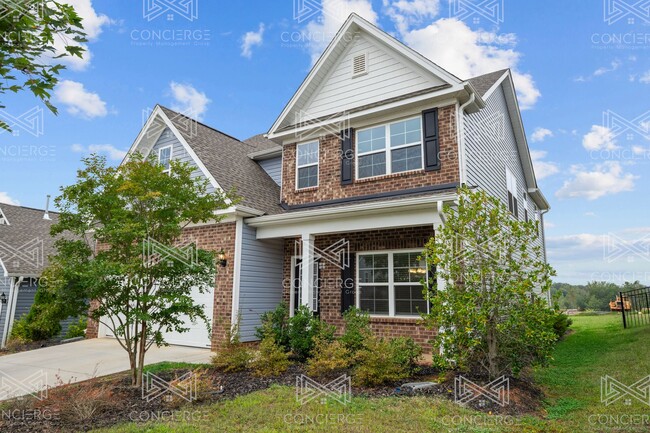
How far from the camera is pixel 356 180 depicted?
1010cm

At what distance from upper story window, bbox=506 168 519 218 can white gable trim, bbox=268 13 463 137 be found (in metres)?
5.60

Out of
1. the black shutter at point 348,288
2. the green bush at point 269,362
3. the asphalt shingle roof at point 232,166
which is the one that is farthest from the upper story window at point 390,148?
the green bush at point 269,362

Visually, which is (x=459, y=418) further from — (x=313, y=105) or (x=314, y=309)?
(x=313, y=105)

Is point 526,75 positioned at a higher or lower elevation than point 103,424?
higher

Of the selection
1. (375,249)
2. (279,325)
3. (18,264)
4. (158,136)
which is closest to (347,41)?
(375,249)

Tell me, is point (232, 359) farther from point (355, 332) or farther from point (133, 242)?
point (133, 242)

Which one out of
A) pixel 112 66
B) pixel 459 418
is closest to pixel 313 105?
pixel 112 66

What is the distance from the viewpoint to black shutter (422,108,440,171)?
898 centimetres

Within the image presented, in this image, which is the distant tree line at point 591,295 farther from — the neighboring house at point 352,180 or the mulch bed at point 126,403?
the mulch bed at point 126,403

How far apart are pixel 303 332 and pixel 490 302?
4200 mm

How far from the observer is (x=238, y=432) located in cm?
409

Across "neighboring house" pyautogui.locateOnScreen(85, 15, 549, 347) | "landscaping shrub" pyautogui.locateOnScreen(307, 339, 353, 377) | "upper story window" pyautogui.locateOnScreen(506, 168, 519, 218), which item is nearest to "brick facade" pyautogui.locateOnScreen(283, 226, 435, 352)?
"neighboring house" pyautogui.locateOnScreen(85, 15, 549, 347)

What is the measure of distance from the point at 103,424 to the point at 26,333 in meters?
11.8

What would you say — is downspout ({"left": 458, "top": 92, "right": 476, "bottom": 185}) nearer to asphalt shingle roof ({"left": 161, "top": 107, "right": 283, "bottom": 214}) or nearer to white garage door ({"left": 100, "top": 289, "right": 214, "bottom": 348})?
asphalt shingle roof ({"left": 161, "top": 107, "right": 283, "bottom": 214})
